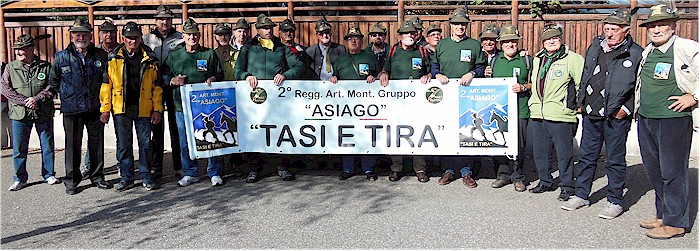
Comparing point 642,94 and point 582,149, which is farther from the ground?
point 642,94

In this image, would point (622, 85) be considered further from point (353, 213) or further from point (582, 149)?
point (353, 213)

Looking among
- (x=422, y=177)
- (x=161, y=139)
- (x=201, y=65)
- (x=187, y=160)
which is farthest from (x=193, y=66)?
(x=422, y=177)

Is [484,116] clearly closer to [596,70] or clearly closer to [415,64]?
[415,64]

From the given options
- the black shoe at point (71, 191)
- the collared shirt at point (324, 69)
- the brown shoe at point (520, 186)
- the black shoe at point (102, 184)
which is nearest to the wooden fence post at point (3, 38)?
the black shoe at point (102, 184)

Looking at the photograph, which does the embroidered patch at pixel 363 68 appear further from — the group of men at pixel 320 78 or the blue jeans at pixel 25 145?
the blue jeans at pixel 25 145

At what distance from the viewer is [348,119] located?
25.3ft

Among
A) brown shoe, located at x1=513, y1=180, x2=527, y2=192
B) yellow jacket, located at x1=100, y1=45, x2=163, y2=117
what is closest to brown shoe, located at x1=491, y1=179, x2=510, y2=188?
brown shoe, located at x1=513, y1=180, x2=527, y2=192

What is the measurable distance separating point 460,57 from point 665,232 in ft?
9.44

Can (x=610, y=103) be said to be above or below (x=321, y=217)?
above

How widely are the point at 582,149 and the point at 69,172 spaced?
5500 millimetres

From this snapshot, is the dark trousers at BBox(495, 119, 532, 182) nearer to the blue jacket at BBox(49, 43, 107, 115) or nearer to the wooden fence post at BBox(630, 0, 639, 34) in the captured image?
the wooden fence post at BBox(630, 0, 639, 34)

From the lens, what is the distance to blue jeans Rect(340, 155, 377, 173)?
26.3 feet

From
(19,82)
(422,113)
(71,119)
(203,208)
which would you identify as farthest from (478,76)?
(19,82)

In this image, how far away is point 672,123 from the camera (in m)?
5.56
